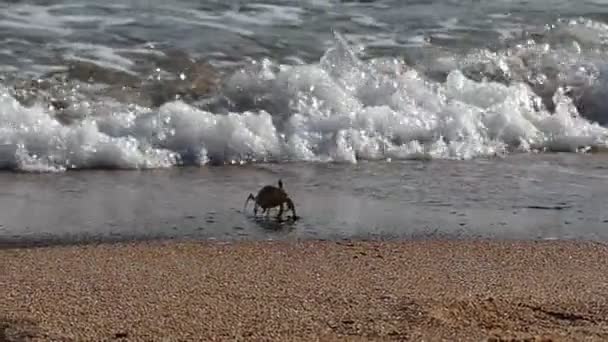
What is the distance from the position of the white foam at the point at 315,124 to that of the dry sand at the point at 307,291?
1905mm

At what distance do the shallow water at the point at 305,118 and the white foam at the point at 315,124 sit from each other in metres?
0.02

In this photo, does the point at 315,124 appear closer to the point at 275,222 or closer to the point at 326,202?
A: the point at 326,202

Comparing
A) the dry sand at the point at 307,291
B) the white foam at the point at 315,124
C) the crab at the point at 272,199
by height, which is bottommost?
the dry sand at the point at 307,291

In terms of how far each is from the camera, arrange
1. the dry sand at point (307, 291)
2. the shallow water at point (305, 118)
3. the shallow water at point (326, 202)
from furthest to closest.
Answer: the shallow water at point (305, 118) → the shallow water at point (326, 202) → the dry sand at point (307, 291)

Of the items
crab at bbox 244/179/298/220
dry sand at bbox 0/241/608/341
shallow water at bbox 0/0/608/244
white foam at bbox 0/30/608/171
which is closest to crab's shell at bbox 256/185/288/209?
crab at bbox 244/179/298/220

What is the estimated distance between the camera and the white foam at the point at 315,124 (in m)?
6.66

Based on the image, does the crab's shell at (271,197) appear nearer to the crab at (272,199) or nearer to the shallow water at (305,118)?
the crab at (272,199)

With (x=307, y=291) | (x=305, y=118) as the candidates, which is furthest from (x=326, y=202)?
(x=305, y=118)

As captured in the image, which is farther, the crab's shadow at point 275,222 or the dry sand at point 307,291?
the crab's shadow at point 275,222

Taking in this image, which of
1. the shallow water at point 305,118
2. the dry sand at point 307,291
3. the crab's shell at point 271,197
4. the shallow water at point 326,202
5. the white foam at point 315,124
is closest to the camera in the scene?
the dry sand at point 307,291

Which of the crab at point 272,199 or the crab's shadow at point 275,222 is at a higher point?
the crab at point 272,199

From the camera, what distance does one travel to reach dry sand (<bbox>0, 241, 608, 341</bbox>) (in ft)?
12.0

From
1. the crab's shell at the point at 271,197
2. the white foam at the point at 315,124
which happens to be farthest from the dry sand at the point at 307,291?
the white foam at the point at 315,124

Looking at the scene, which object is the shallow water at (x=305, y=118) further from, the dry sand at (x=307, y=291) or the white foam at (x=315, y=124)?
the dry sand at (x=307, y=291)
